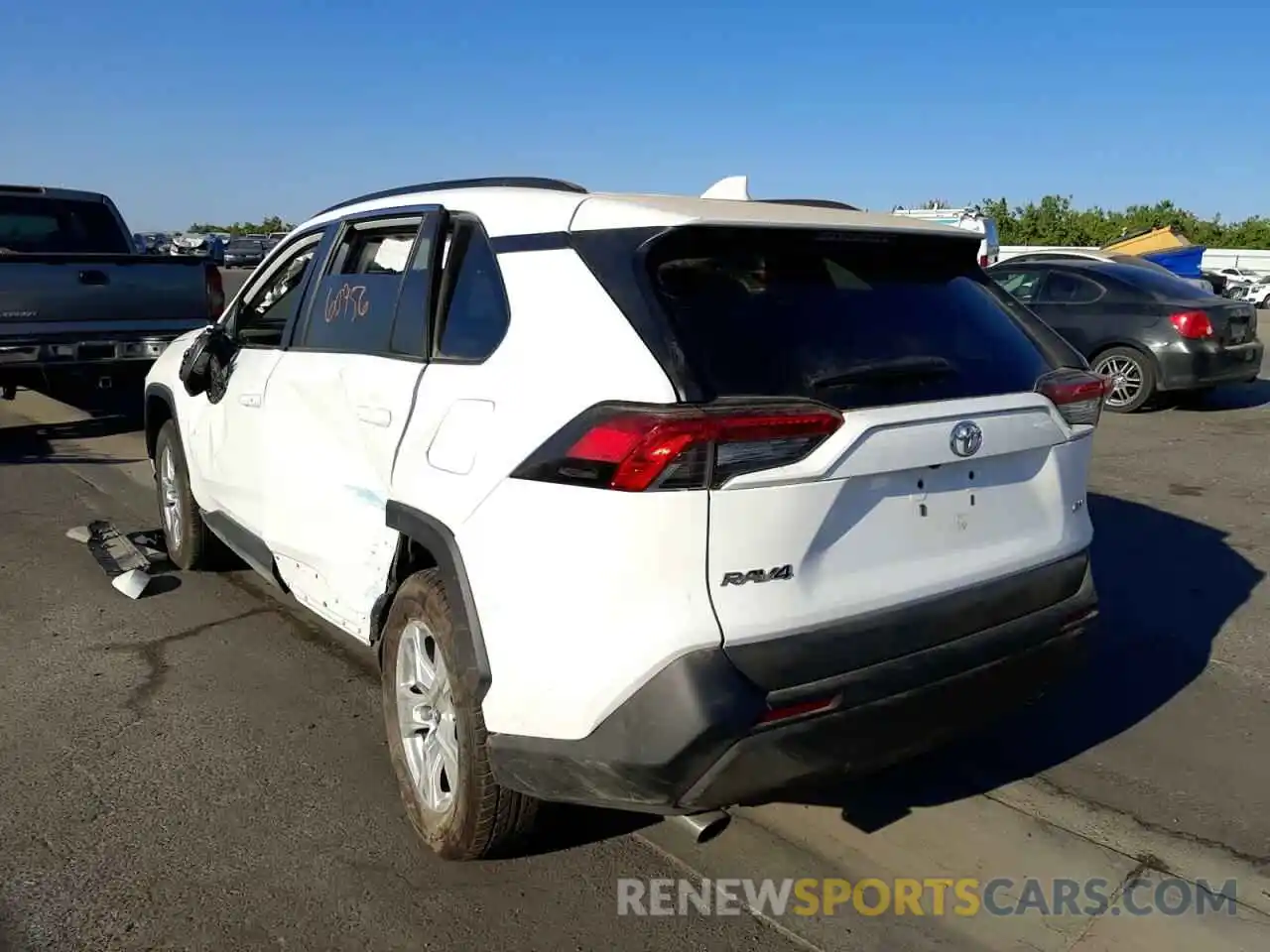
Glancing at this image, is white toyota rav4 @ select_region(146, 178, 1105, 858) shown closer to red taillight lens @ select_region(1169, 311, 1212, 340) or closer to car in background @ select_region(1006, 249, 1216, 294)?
red taillight lens @ select_region(1169, 311, 1212, 340)

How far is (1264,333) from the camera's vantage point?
2177 centimetres

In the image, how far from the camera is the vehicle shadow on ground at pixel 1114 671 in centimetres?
342

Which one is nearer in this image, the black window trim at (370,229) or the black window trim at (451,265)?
the black window trim at (451,265)

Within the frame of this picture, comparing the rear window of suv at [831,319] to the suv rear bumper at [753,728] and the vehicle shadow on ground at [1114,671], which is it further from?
the vehicle shadow on ground at [1114,671]

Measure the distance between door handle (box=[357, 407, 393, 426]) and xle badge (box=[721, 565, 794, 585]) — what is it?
1300mm

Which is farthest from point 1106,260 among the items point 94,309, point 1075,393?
point 94,309

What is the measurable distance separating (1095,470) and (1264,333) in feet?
55.4

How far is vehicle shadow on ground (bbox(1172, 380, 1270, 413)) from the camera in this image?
11.4 metres

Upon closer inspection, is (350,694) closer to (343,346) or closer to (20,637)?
(343,346)

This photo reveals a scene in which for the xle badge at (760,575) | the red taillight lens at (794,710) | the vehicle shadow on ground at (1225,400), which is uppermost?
the xle badge at (760,575)

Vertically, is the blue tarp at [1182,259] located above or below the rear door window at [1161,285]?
below

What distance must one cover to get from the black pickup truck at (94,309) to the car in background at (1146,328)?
7584mm

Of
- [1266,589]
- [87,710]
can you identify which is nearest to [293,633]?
[87,710]

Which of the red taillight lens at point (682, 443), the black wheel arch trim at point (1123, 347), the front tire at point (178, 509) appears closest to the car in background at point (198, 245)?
the black wheel arch trim at point (1123, 347)
